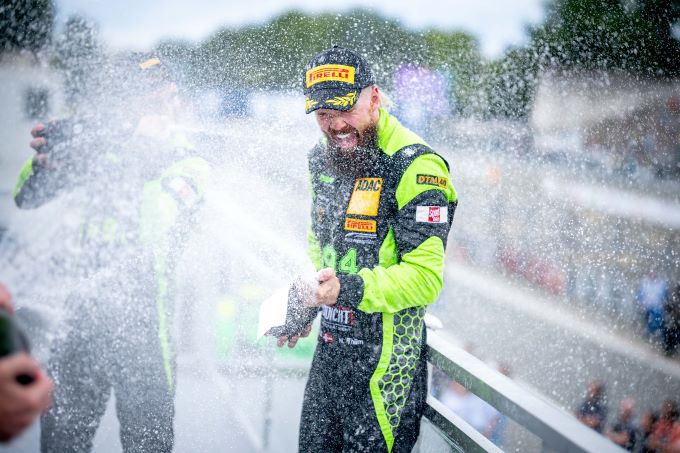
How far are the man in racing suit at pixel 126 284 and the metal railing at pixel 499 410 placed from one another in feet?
A: 4.52

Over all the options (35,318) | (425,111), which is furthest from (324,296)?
(425,111)

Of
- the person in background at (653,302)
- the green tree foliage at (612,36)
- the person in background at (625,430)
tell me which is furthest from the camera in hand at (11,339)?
the green tree foliage at (612,36)

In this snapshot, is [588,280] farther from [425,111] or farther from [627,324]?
[425,111]

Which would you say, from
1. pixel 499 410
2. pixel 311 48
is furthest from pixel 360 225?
pixel 311 48

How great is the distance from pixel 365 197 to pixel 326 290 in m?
0.39

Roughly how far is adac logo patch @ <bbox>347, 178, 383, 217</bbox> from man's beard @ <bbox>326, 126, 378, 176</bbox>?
5 centimetres

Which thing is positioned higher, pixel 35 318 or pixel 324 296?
pixel 324 296

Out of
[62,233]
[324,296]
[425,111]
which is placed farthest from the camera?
[425,111]

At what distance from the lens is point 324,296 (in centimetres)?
166

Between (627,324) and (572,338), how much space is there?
1.88 metres

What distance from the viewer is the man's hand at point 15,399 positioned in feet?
2.46

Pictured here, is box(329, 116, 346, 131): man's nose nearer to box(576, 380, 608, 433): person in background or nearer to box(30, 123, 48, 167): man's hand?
box(30, 123, 48, 167): man's hand

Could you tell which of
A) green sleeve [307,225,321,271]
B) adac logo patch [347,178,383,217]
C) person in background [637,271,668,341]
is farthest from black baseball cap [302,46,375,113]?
person in background [637,271,668,341]

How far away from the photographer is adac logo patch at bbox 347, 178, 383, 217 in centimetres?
179
